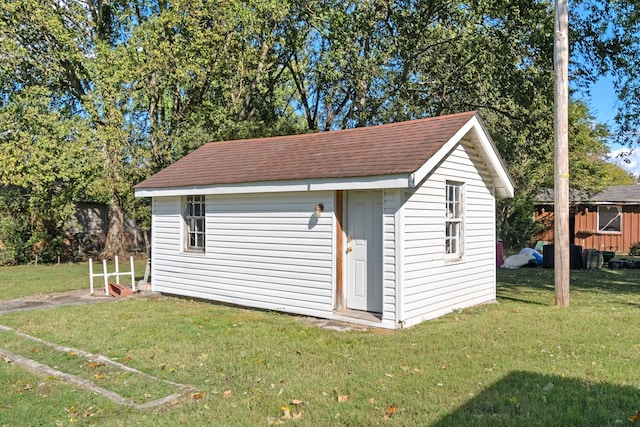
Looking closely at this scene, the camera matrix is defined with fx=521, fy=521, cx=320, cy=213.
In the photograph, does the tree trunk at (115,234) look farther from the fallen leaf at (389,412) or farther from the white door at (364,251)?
the fallen leaf at (389,412)

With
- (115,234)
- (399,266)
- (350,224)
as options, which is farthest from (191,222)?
(115,234)

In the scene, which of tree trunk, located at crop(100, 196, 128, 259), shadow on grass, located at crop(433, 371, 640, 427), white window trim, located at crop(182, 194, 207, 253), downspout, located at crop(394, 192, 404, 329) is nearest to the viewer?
shadow on grass, located at crop(433, 371, 640, 427)

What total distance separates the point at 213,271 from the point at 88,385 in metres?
5.56

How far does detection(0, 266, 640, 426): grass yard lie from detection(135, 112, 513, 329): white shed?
715 mm

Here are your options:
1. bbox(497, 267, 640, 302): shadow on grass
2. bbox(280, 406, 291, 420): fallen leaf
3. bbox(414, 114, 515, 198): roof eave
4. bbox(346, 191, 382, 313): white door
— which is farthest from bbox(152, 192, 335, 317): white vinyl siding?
bbox(497, 267, 640, 302): shadow on grass

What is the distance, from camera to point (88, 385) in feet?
18.2

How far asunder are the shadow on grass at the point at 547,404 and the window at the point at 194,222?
26.0ft

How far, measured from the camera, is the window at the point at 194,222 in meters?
11.7

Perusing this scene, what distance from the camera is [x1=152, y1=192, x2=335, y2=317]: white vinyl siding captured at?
9234 mm

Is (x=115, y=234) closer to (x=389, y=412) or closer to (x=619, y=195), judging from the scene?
(x=389, y=412)

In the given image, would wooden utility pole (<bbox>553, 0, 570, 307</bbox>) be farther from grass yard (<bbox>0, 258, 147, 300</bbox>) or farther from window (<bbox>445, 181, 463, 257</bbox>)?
grass yard (<bbox>0, 258, 147, 300</bbox>)

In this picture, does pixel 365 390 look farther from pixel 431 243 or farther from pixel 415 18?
pixel 415 18

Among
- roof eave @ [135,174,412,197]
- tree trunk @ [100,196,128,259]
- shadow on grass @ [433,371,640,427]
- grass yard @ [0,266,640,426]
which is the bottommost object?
grass yard @ [0,266,640,426]

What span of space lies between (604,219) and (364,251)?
22.3 m
